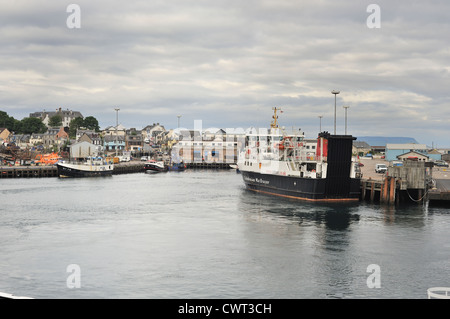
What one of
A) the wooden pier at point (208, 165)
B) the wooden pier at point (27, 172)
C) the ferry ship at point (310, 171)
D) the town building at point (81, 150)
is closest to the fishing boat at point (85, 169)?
the wooden pier at point (27, 172)

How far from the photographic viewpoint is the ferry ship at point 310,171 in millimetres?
52438

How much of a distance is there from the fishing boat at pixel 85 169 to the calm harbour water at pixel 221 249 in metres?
38.3

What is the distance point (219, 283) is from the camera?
76.9ft

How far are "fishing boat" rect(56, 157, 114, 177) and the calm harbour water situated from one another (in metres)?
38.3

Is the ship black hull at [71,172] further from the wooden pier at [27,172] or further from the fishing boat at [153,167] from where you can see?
the fishing boat at [153,167]

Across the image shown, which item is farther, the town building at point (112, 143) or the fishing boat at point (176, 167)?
the town building at point (112, 143)

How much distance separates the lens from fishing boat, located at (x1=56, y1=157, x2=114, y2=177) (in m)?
92.9

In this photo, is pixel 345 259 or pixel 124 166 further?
pixel 124 166

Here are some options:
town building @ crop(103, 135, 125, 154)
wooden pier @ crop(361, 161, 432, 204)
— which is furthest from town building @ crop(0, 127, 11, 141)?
wooden pier @ crop(361, 161, 432, 204)
